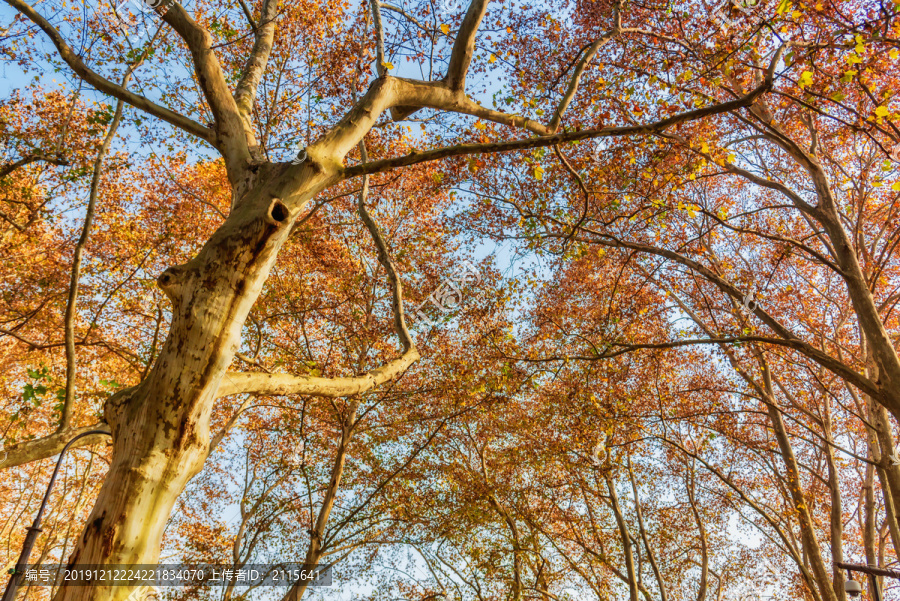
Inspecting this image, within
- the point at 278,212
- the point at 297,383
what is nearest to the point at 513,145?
the point at 278,212

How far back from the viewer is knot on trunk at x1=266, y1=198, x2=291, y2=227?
306 centimetres

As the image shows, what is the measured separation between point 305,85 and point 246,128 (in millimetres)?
5166

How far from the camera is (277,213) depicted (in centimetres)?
318

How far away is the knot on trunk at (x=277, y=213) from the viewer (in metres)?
3.06

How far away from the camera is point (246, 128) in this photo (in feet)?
13.2

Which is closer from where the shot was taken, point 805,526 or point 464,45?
point 464,45

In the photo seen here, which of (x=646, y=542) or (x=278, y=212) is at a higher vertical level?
(x=278, y=212)

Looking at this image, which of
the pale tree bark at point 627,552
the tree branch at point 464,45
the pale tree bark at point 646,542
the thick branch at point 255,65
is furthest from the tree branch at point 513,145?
the pale tree bark at point 646,542

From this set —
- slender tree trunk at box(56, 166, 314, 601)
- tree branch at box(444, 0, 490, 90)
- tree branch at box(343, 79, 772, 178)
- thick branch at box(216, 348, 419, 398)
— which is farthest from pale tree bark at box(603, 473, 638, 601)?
slender tree trunk at box(56, 166, 314, 601)

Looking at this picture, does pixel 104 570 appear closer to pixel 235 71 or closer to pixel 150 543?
pixel 150 543

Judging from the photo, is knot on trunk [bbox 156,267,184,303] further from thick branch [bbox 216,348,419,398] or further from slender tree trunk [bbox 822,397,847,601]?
slender tree trunk [bbox 822,397,847,601]

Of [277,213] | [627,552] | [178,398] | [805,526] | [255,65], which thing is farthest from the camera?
[627,552]

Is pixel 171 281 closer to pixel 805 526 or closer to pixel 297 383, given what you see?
pixel 297 383

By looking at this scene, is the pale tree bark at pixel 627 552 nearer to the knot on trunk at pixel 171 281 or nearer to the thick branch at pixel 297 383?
the thick branch at pixel 297 383
